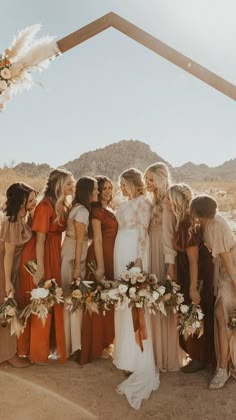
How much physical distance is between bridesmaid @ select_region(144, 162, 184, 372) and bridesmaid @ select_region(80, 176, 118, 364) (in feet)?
1.81

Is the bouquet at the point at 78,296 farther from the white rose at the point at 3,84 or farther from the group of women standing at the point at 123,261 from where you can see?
the white rose at the point at 3,84

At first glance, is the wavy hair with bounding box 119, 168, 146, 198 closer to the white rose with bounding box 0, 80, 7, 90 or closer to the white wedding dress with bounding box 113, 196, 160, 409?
the white wedding dress with bounding box 113, 196, 160, 409

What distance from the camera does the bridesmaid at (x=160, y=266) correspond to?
5.89 metres

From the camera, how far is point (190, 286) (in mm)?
5676

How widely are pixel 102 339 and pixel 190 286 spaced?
1.47 m

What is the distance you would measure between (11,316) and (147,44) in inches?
147

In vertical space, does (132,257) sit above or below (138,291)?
above

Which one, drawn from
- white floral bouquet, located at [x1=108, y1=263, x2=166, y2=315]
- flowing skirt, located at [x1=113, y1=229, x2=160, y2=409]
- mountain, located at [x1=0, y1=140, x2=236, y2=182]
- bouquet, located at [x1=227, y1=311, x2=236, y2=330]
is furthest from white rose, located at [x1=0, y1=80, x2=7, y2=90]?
mountain, located at [x1=0, y1=140, x2=236, y2=182]

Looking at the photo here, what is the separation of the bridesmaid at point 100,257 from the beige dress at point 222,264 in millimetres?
1307

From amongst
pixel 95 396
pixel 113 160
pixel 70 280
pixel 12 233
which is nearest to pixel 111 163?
pixel 113 160

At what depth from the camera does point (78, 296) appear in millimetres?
5715

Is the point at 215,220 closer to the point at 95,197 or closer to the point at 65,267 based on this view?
the point at 95,197

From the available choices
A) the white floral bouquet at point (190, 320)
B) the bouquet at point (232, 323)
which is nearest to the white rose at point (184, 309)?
the white floral bouquet at point (190, 320)

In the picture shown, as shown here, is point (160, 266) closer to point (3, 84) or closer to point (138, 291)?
point (138, 291)
